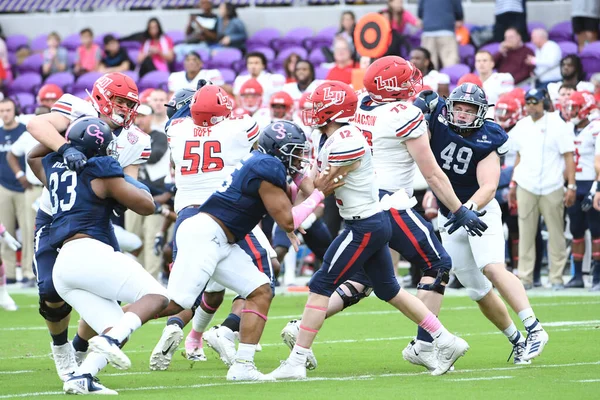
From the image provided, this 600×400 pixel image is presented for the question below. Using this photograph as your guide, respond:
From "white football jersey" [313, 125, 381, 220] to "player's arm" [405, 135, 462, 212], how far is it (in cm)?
45

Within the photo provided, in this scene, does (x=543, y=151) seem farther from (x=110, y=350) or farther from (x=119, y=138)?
(x=110, y=350)

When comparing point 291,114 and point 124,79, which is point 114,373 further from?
point 291,114

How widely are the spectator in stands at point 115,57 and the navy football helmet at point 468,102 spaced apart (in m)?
11.3

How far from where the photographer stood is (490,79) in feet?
43.4

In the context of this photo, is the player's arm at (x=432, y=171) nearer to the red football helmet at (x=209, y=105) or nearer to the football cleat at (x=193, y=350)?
the red football helmet at (x=209, y=105)

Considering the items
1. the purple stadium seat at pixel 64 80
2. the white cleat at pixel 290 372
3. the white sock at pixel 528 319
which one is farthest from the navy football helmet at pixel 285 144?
the purple stadium seat at pixel 64 80

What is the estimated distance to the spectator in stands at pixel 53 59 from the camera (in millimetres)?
18703

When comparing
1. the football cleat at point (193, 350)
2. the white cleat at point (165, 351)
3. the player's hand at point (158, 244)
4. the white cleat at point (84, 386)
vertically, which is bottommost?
the player's hand at point (158, 244)

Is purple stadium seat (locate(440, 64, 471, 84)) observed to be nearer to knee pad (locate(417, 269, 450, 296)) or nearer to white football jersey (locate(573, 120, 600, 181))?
white football jersey (locate(573, 120, 600, 181))

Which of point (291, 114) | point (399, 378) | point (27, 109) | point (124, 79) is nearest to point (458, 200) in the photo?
point (399, 378)

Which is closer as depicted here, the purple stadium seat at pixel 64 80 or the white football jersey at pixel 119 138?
the white football jersey at pixel 119 138

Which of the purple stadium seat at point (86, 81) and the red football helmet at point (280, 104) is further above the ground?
the red football helmet at point (280, 104)

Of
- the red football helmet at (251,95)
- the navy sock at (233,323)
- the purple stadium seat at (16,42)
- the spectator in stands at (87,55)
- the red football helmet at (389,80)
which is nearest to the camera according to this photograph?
the red football helmet at (389,80)

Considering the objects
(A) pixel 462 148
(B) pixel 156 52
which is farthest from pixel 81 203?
(B) pixel 156 52
